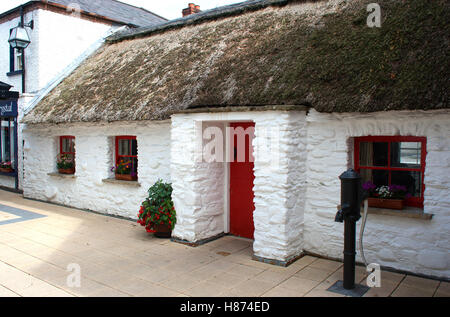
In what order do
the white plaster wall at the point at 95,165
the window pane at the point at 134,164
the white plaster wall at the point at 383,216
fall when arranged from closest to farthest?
the white plaster wall at the point at 383,216 → the white plaster wall at the point at 95,165 → the window pane at the point at 134,164

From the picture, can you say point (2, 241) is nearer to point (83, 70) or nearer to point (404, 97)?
point (83, 70)

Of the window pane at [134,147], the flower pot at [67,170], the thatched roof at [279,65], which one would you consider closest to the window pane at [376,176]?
the thatched roof at [279,65]

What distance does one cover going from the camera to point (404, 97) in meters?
4.41

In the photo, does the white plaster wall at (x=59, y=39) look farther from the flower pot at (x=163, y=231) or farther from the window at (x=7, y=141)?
the flower pot at (x=163, y=231)

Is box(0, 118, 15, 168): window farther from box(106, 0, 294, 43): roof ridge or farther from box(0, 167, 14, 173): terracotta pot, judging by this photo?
box(106, 0, 294, 43): roof ridge

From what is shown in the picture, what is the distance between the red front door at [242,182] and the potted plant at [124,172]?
8.46 ft

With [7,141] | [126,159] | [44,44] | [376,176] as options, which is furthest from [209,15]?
[7,141]

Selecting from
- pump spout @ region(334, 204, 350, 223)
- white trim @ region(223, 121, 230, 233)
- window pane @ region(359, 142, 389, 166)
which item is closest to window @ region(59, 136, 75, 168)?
white trim @ region(223, 121, 230, 233)

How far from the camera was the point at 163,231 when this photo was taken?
6613 millimetres

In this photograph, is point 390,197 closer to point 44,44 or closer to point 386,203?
point 386,203

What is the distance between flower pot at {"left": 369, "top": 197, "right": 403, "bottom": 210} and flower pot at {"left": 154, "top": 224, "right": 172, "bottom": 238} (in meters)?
3.49

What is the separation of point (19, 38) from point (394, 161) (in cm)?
1045

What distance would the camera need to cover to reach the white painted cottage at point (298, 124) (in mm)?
4703
